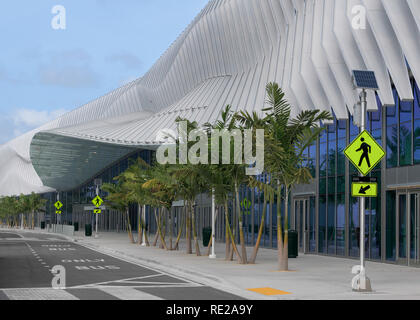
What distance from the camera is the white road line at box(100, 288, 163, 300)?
14.7 m

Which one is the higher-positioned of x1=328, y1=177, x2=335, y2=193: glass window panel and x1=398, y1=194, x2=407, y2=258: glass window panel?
x1=328, y1=177, x2=335, y2=193: glass window panel

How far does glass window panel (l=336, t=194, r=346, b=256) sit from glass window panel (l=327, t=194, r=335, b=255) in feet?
1.48

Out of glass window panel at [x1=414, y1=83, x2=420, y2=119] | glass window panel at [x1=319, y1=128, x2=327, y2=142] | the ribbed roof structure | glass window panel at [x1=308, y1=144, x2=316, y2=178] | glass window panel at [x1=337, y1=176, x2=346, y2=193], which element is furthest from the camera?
glass window panel at [x1=308, y1=144, x2=316, y2=178]

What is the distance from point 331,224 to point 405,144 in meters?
7.21

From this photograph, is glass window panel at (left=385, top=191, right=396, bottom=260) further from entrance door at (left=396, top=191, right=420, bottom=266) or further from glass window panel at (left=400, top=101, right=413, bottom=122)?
glass window panel at (left=400, top=101, right=413, bottom=122)

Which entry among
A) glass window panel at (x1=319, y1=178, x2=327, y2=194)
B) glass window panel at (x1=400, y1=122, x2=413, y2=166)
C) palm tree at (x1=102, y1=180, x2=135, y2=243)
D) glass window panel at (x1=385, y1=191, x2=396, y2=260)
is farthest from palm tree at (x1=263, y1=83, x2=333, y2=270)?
palm tree at (x1=102, y1=180, x2=135, y2=243)

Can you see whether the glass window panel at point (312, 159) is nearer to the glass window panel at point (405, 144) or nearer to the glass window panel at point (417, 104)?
the glass window panel at point (405, 144)

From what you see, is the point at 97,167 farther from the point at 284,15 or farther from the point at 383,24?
the point at 383,24

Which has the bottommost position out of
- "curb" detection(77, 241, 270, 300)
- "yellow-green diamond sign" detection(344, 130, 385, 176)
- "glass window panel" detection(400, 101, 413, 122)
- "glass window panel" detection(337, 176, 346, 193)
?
"curb" detection(77, 241, 270, 300)

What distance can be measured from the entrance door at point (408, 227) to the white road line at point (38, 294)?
1437cm

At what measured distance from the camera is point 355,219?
29.4 metres

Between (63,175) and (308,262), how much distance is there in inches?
2543
